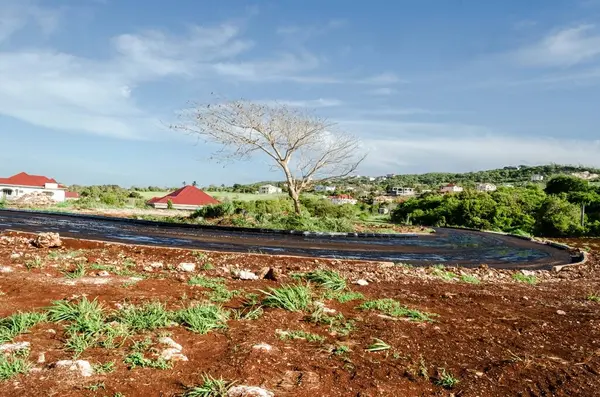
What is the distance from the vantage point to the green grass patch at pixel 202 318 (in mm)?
4332

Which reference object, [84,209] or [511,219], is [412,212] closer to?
[511,219]

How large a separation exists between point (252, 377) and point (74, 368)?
1.34 metres

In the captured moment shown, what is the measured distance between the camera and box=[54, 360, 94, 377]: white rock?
10.9 ft

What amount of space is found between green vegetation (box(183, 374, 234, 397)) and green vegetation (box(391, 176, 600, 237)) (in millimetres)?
32544

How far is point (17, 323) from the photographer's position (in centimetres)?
411

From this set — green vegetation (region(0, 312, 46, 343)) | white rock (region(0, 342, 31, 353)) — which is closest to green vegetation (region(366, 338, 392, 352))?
white rock (region(0, 342, 31, 353))

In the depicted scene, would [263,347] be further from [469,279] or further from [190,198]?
[190,198]

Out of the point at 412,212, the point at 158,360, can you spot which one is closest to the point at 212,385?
the point at 158,360

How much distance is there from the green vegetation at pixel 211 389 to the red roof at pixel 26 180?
70.9 m

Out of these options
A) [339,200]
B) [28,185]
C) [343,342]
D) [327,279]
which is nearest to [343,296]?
[327,279]

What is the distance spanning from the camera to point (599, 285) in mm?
8891

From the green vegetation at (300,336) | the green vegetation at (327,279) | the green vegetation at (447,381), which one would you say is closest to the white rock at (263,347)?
the green vegetation at (300,336)

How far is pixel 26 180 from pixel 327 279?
70065 millimetres

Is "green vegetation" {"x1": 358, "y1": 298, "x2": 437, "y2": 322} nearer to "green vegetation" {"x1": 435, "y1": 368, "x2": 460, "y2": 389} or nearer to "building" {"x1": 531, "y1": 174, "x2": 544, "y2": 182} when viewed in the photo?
"green vegetation" {"x1": 435, "y1": 368, "x2": 460, "y2": 389}
